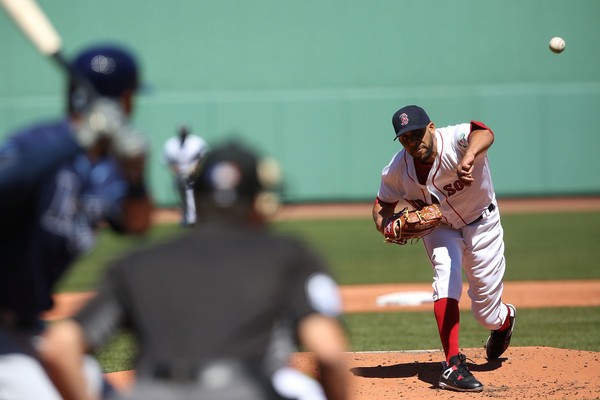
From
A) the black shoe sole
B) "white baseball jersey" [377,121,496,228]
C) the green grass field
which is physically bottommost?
the green grass field

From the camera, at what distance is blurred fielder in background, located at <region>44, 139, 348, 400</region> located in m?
2.36

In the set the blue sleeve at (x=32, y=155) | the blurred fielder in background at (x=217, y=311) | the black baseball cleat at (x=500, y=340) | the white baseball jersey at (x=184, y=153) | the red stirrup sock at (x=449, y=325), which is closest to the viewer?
the blurred fielder in background at (x=217, y=311)

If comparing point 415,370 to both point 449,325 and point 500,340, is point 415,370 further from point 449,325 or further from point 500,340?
point 449,325

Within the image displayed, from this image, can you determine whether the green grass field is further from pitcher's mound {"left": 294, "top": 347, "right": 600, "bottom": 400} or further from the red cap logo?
the red cap logo

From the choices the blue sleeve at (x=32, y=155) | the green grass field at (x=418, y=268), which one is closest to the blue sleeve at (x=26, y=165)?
the blue sleeve at (x=32, y=155)

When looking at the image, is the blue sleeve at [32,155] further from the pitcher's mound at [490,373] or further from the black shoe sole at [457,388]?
the black shoe sole at [457,388]

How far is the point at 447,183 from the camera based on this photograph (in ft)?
20.6

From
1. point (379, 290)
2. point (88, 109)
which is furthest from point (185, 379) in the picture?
point (379, 290)

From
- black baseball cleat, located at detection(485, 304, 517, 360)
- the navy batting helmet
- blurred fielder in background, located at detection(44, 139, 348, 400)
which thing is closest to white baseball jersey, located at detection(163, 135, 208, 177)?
black baseball cleat, located at detection(485, 304, 517, 360)

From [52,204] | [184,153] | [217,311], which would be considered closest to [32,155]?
[52,204]

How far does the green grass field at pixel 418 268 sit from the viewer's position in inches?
323

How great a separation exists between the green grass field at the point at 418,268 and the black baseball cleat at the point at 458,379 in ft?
3.90

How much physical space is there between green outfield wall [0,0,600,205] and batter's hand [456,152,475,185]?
702 inches

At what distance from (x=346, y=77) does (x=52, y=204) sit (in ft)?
71.3
